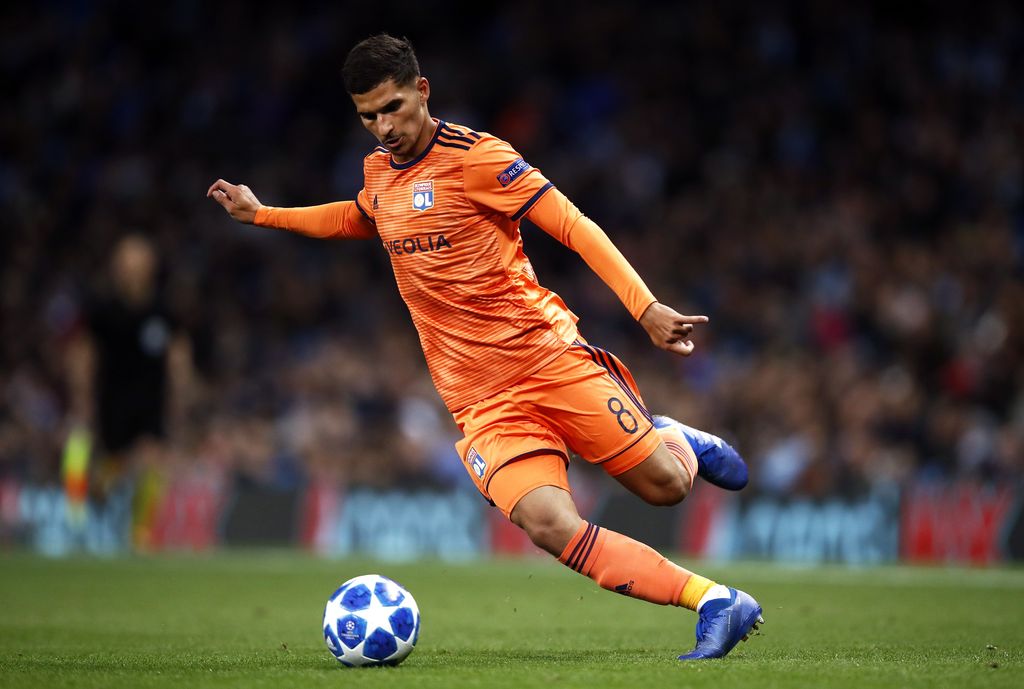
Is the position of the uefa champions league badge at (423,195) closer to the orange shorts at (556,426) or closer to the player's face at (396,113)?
the player's face at (396,113)

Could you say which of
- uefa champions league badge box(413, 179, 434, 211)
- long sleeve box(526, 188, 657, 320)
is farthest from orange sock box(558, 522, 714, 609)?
uefa champions league badge box(413, 179, 434, 211)

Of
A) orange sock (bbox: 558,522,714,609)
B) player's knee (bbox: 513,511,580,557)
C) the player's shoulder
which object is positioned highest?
the player's shoulder

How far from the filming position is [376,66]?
219 inches

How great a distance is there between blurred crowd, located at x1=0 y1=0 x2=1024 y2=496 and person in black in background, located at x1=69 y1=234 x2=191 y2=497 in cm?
25

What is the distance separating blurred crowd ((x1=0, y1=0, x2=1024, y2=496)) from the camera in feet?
47.1

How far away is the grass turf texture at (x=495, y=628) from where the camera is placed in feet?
16.8

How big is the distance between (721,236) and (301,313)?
5269mm

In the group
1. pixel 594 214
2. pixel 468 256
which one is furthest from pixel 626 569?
pixel 594 214

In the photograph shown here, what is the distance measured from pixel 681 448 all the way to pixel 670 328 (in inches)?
42.5

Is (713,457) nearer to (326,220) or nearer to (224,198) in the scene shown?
(326,220)

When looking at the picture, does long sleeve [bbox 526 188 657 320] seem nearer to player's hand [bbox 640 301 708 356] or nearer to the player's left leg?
player's hand [bbox 640 301 708 356]

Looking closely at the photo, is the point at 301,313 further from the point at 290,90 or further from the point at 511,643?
the point at 511,643

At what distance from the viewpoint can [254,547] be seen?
1497 cm

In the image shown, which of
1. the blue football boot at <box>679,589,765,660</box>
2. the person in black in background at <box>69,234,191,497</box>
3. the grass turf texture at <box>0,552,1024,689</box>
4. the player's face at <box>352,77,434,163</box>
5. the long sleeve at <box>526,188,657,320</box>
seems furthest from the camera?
the person in black in background at <box>69,234,191,497</box>
